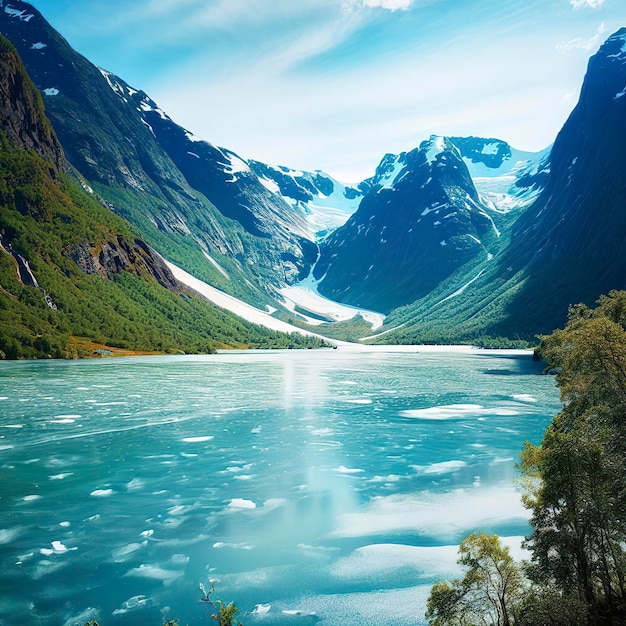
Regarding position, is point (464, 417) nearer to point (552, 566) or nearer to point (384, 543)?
point (384, 543)

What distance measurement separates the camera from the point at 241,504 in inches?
959

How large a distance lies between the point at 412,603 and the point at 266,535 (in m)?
7.34

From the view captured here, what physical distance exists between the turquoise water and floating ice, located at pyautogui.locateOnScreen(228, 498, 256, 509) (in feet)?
0.47

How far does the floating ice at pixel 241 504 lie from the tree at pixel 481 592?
42.9 feet

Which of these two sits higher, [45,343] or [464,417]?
[45,343]

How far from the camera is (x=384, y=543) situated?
20094 mm

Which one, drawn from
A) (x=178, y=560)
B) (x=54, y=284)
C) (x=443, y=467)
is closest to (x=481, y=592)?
(x=178, y=560)

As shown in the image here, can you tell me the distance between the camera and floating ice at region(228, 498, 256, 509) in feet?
78.7

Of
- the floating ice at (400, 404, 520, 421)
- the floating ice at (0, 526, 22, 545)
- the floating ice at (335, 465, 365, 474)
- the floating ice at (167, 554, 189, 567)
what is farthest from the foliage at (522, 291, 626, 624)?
the floating ice at (400, 404, 520, 421)

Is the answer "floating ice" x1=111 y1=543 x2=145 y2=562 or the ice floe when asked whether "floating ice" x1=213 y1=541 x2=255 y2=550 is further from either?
the ice floe

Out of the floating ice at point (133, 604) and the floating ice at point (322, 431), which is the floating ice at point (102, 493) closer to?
the floating ice at point (133, 604)

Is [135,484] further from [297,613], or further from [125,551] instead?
[297,613]

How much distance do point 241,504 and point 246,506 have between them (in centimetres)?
37

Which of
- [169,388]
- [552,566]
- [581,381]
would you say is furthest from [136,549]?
[169,388]
